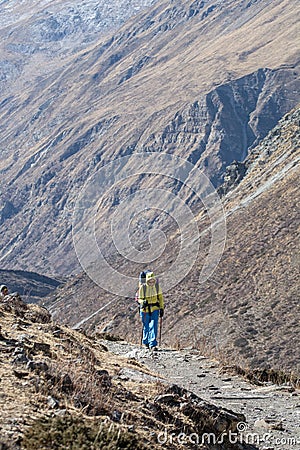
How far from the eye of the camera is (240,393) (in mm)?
11477

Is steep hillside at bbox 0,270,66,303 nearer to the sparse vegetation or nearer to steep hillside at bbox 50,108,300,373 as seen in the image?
steep hillside at bbox 50,108,300,373

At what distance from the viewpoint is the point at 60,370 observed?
843cm

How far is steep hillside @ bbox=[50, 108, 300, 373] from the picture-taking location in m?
37.8

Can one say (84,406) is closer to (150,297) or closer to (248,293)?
(150,297)

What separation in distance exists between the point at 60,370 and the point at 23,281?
395 feet

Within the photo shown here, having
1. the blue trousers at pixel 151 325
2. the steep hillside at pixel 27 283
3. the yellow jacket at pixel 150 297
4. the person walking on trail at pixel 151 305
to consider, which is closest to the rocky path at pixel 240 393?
the blue trousers at pixel 151 325

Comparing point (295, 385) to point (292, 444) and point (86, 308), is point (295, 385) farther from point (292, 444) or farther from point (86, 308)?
point (86, 308)

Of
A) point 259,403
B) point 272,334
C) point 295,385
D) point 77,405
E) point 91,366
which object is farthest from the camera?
point 272,334

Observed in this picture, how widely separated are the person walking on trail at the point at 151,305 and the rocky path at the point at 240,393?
0.46m

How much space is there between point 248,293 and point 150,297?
98.7 feet

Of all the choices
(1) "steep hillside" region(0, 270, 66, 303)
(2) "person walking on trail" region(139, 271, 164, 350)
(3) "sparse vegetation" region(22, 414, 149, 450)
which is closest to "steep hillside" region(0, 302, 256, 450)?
(3) "sparse vegetation" region(22, 414, 149, 450)

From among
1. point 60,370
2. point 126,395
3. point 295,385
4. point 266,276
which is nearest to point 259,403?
point 295,385

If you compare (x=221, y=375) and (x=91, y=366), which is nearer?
(x=91, y=366)

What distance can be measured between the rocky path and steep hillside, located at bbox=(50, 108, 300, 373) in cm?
1385
